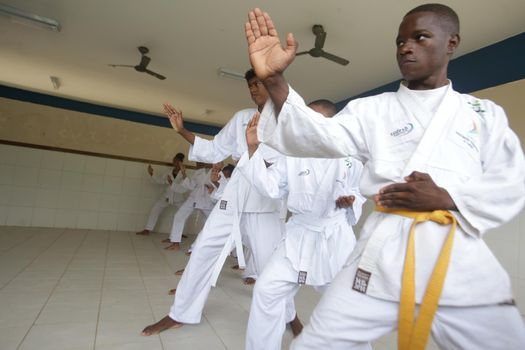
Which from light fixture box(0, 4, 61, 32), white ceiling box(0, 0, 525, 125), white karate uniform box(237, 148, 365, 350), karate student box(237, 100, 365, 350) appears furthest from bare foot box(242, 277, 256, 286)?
light fixture box(0, 4, 61, 32)

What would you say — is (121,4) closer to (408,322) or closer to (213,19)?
(213,19)

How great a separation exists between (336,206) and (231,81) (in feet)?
12.4

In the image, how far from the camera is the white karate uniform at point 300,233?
63.8 inches

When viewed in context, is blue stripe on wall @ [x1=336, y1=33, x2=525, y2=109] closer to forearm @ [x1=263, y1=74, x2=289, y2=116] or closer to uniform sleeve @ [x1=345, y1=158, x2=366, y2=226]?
uniform sleeve @ [x1=345, y1=158, x2=366, y2=226]

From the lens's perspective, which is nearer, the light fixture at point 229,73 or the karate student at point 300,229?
the karate student at point 300,229

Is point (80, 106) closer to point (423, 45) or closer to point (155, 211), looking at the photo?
point (155, 211)

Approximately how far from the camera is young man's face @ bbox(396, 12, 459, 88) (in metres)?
0.96

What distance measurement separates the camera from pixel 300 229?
6.04 feet

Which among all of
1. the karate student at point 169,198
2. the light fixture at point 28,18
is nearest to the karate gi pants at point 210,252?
the light fixture at point 28,18

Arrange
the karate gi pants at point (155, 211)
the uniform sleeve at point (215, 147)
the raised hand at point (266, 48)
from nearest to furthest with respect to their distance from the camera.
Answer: the raised hand at point (266, 48) → the uniform sleeve at point (215, 147) → the karate gi pants at point (155, 211)

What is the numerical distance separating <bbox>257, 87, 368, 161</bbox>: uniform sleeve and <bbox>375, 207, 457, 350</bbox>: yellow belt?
302 mm

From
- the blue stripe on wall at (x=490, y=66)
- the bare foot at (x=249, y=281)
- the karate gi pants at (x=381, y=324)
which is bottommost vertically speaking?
the bare foot at (x=249, y=281)

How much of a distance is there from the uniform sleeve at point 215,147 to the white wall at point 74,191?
4676mm

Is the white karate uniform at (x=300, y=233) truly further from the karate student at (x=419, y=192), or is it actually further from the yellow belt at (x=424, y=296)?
the yellow belt at (x=424, y=296)
